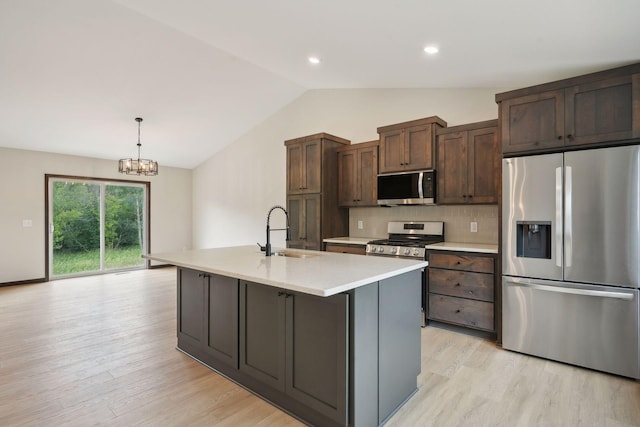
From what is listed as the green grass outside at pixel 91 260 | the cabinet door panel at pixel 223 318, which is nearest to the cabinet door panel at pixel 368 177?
the cabinet door panel at pixel 223 318

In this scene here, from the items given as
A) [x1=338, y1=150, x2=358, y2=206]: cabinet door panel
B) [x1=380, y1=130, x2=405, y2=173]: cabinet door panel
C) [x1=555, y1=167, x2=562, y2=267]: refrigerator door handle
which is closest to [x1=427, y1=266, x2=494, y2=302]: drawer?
[x1=555, y1=167, x2=562, y2=267]: refrigerator door handle

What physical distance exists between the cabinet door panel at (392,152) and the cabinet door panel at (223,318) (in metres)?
2.54

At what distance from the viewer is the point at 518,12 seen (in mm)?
2133

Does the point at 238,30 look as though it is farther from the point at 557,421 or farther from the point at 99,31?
the point at 557,421

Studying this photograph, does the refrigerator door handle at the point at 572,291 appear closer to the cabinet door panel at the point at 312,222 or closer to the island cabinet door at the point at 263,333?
the island cabinet door at the point at 263,333

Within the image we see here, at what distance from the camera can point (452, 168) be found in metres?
3.74

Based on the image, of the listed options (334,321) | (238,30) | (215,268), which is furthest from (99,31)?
(334,321)

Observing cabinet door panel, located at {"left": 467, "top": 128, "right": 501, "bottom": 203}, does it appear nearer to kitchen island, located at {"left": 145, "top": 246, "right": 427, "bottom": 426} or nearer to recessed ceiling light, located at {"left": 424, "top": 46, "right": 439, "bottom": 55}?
recessed ceiling light, located at {"left": 424, "top": 46, "right": 439, "bottom": 55}

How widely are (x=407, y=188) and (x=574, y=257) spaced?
5.82 ft

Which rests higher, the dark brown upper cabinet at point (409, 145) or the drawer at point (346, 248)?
the dark brown upper cabinet at point (409, 145)

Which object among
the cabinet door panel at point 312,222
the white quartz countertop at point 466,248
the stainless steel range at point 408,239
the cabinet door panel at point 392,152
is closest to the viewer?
the white quartz countertop at point 466,248

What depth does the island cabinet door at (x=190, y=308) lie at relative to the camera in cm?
270

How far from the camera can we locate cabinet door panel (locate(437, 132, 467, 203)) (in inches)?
144

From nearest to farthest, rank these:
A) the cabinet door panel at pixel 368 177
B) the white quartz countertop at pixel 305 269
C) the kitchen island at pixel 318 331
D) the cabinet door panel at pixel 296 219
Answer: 1. the white quartz countertop at pixel 305 269
2. the kitchen island at pixel 318 331
3. the cabinet door panel at pixel 368 177
4. the cabinet door panel at pixel 296 219
